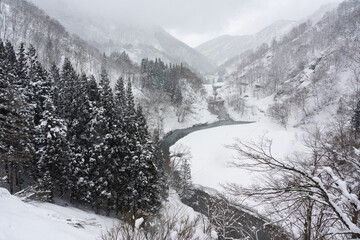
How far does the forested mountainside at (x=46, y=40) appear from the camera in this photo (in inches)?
2461

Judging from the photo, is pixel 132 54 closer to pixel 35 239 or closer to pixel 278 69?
pixel 278 69

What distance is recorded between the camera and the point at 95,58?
258ft

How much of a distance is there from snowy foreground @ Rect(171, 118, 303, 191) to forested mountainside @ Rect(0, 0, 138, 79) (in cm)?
4439

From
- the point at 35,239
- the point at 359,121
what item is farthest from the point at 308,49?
the point at 35,239

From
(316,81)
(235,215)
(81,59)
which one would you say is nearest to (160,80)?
(81,59)

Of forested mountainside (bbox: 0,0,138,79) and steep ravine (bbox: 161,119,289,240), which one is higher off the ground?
forested mountainside (bbox: 0,0,138,79)

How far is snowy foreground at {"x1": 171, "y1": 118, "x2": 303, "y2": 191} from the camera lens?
26.7 metres

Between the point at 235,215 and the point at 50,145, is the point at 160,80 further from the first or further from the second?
the point at 235,215

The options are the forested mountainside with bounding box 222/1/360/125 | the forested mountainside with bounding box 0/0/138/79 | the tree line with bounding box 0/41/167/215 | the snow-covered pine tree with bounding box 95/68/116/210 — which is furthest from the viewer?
the forested mountainside with bounding box 0/0/138/79

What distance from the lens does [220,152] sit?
35.4 metres

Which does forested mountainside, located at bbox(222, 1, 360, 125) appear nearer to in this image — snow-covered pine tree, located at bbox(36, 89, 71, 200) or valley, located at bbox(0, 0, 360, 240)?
valley, located at bbox(0, 0, 360, 240)

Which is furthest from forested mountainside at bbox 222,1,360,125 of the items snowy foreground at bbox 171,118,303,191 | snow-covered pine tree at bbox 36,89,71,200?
snow-covered pine tree at bbox 36,89,71,200

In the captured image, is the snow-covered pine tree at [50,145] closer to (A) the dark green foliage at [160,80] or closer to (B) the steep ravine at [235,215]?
(B) the steep ravine at [235,215]

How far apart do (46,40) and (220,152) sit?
74.2m
